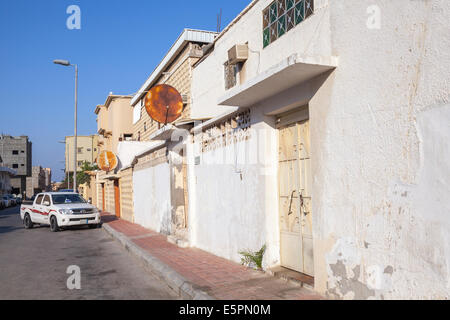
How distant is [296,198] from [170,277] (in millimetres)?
2584

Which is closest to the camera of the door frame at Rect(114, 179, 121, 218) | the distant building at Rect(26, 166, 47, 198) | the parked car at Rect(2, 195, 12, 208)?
the door frame at Rect(114, 179, 121, 218)

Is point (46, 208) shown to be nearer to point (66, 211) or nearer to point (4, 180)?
point (66, 211)

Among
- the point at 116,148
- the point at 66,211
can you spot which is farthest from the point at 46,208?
the point at 116,148

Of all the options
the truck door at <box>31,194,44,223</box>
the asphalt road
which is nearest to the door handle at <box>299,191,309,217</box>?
the asphalt road

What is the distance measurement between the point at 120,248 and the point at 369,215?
29.8ft

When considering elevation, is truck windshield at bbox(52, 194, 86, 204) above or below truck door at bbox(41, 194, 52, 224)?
above

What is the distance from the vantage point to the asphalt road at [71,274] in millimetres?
6457

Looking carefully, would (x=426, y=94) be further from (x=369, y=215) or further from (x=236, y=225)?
(x=236, y=225)

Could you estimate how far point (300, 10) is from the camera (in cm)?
621

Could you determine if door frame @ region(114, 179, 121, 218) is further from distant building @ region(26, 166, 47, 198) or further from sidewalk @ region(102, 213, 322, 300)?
distant building @ region(26, 166, 47, 198)

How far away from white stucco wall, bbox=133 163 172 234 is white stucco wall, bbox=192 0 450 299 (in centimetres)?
789

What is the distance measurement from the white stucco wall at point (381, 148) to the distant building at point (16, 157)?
300 ft

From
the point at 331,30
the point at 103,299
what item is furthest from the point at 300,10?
the point at 103,299

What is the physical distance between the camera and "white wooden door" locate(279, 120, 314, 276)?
20.0 ft
